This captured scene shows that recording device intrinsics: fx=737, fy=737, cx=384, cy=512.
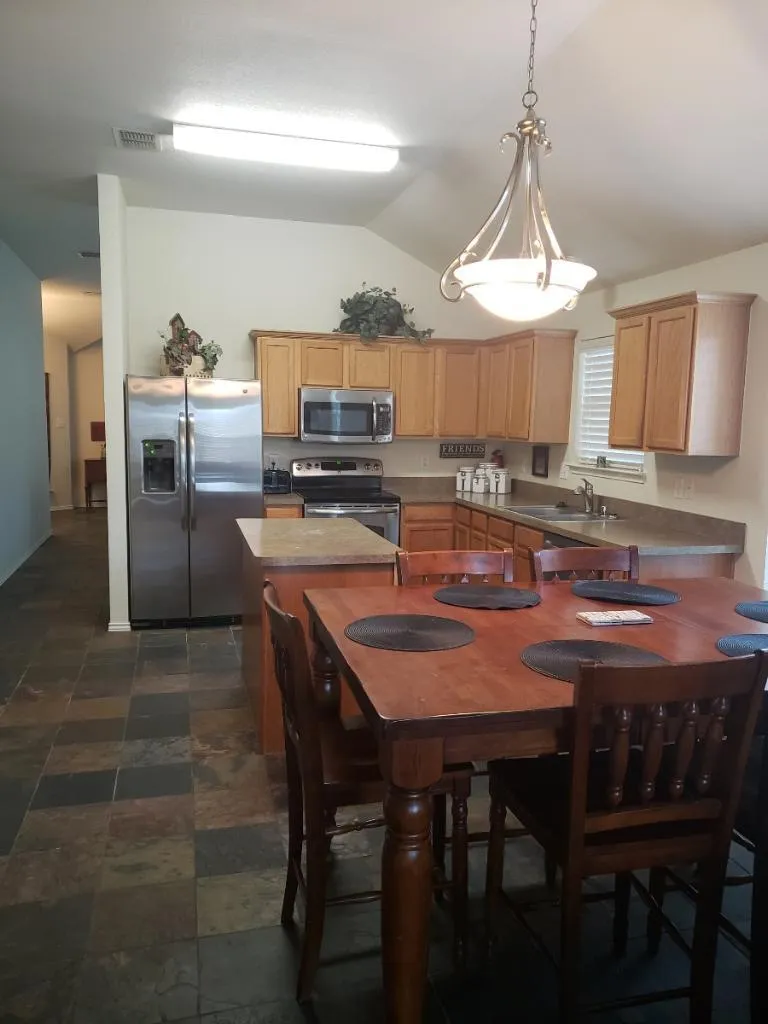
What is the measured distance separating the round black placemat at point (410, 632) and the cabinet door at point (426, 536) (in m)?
3.49

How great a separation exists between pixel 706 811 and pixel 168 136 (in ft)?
13.3

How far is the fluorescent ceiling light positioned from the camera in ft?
12.6

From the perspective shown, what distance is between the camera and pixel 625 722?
1526 mm

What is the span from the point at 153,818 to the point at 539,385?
3.79m

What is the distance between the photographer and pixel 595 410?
16.6 ft

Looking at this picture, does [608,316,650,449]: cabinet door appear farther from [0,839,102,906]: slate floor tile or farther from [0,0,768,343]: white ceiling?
[0,839,102,906]: slate floor tile

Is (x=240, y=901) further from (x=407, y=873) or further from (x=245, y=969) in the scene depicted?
(x=407, y=873)

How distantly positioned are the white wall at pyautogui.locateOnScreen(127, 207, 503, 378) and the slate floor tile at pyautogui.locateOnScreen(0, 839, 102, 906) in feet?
12.8

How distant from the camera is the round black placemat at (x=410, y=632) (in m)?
1.93

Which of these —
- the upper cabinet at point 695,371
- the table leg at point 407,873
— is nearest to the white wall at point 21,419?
the upper cabinet at point 695,371

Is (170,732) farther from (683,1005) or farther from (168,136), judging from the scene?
(168,136)

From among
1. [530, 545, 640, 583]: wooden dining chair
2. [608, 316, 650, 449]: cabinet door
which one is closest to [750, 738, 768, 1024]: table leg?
[530, 545, 640, 583]: wooden dining chair

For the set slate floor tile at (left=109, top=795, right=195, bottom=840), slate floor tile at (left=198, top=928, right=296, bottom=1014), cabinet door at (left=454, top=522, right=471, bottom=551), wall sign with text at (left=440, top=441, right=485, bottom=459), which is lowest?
slate floor tile at (left=198, top=928, right=296, bottom=1014)

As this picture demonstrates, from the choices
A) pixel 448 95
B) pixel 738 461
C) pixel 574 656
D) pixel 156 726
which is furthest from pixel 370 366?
pixel 574 656
